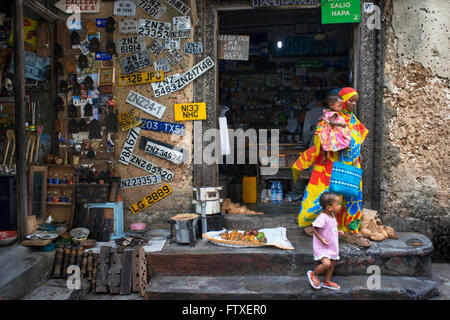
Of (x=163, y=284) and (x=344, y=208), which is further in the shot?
(x=344, y=208)

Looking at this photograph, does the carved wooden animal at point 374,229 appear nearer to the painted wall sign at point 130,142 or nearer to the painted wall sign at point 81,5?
the painted wall sign at point 130,142

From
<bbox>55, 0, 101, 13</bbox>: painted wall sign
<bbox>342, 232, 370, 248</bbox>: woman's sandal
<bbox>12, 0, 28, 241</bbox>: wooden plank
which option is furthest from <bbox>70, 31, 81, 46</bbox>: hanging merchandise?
<bbox>342, 232, 370, 248</bbox>: woman's sandal

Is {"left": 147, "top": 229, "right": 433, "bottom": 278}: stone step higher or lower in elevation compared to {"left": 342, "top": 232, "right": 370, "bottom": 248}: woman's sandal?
lower

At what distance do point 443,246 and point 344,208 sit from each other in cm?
166

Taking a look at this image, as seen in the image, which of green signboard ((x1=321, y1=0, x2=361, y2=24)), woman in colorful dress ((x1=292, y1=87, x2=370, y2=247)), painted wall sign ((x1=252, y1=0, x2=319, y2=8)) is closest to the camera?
woman in colorful dress ((x1=292, y1=87, x2=370, y2=247))

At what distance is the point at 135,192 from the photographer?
18.7 ft

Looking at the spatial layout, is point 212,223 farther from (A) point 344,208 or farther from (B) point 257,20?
(B) point 257,20

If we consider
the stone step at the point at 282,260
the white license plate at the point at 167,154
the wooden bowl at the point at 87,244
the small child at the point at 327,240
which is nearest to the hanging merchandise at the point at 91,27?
the white license plate at the point at 167,154

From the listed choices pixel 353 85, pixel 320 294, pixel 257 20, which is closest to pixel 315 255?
pixel 320 294

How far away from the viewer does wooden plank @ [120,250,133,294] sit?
4431 mm

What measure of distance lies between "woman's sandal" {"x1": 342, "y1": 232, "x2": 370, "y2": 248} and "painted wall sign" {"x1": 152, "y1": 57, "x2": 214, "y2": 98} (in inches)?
121

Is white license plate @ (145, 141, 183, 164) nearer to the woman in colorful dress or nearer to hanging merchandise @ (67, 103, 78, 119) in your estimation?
hanging merchandise @ (67, 103, 78, 119)

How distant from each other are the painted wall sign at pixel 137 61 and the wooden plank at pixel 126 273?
275 centimetres

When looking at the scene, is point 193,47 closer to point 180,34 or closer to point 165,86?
point 180,34
